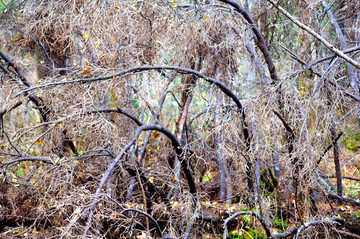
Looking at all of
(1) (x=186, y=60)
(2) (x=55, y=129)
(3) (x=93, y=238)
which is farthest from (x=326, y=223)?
(2) (x=55, y=129)

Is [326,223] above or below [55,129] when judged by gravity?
below

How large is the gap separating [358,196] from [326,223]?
7.68 ft

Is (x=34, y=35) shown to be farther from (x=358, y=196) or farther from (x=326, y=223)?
(x=358, y=196)

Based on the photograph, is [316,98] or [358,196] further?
[358,196]

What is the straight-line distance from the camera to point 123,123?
7484 millimetres

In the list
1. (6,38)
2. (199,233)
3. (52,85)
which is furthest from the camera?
(6,38)

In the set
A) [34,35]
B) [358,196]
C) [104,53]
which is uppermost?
[34,35]

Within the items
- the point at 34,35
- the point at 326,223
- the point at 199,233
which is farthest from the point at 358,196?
the point at 34,35

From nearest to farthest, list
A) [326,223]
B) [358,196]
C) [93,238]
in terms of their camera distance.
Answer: [93,238], [326,223], [358,196]

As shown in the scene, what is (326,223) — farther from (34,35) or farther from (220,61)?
(34,35)

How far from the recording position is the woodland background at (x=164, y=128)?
4566 mm

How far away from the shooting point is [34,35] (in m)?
7.05

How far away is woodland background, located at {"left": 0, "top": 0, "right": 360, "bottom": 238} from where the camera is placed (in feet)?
15.0

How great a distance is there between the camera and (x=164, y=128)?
495 centimetres
